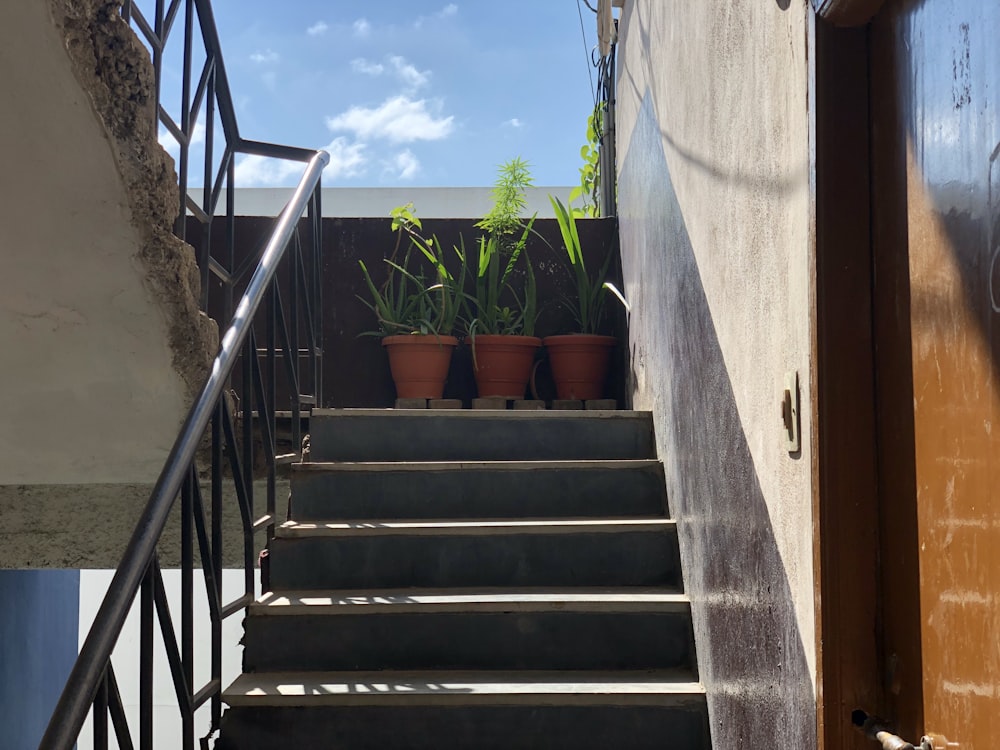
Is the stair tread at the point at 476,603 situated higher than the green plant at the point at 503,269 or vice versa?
the green plant at the point at 503,269

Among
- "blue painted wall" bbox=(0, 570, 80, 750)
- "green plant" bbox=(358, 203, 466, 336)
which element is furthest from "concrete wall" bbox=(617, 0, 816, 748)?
"blue painted wall" bbox=(0, 570, 80, 750)

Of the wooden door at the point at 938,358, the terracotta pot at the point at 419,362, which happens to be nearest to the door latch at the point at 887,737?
the wooden door at the point at 938,358

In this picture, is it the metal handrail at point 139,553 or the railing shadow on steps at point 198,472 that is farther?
the railing shadow on steps at point 198,472

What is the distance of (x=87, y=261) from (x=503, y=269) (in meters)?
2.26

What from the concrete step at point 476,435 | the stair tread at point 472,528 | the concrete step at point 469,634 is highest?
the concrete step at point 476,435

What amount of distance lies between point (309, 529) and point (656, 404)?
108 cm

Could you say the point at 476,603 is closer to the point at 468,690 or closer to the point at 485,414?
the point at 468,690

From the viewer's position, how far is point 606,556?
238 cm

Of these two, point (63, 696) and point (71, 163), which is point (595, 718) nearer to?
point (63, 696)

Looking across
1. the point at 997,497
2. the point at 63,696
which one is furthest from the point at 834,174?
the point at 63,696

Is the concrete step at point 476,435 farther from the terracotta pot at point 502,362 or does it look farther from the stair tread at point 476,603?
the terracotta pot at point 502,362

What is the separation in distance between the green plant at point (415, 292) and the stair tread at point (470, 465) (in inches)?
45.9

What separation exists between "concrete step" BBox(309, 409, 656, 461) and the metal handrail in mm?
724

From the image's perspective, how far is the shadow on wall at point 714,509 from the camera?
4.29 feet
